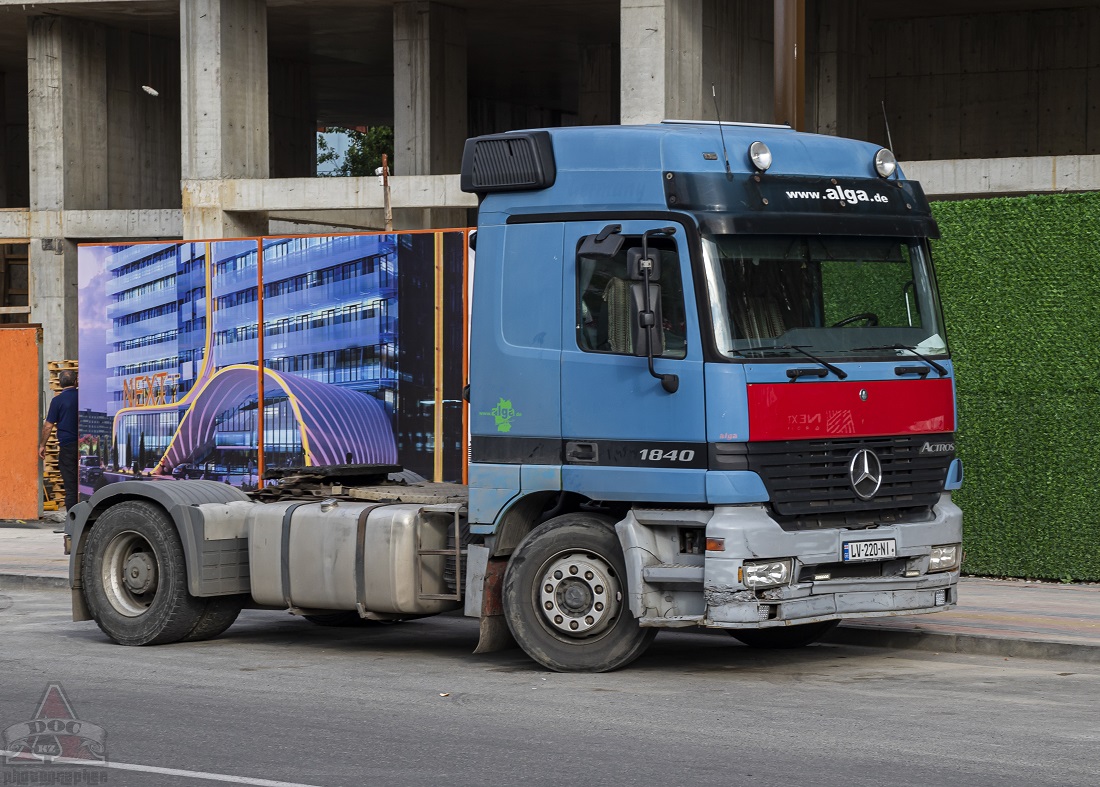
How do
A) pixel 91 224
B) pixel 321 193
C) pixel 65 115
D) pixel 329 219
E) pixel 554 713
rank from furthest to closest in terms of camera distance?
pixel 65 115 < pixel 91 224 < pixel 329 219 < pixel 321 193 < pixel 554 713

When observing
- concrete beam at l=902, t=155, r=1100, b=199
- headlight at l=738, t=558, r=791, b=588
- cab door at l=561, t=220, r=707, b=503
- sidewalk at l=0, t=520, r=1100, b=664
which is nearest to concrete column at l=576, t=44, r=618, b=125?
concrete beam at l=902, t=155, r=1100, b=199

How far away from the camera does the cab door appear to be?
30.6ft

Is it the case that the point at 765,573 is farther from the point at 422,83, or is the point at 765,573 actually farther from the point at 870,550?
the point at 422,83

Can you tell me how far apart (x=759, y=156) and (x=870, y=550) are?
2509 millimetres

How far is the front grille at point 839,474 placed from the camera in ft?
30.5

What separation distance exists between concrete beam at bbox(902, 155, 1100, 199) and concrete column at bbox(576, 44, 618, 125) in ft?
49.2

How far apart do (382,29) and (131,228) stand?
27.5 feet

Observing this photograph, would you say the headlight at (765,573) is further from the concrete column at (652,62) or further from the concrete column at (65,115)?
the concrete column at (65,115)

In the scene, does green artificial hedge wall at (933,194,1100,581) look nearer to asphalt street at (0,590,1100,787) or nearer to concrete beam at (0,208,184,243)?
asphalt street at (0,590,1100,787)

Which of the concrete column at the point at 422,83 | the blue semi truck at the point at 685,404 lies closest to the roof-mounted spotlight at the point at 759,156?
the blue semi truck at the point at 685,404

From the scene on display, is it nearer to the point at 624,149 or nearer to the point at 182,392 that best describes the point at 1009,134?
the point at 182,392

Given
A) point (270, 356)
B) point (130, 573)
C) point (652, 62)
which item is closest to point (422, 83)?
point (652, 62)

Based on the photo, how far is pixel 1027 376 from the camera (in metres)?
13.6

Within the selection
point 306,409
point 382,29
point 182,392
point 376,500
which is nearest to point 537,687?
point 376,500
